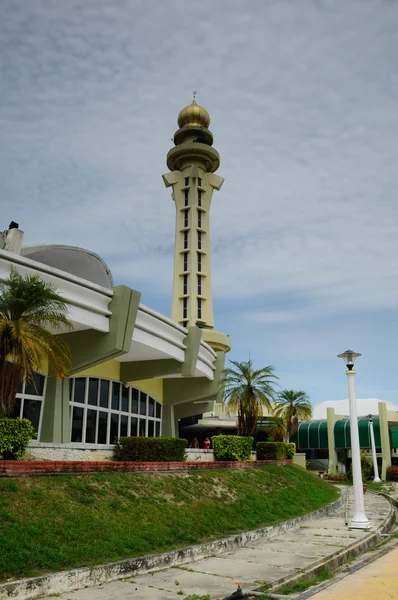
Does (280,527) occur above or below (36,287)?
below

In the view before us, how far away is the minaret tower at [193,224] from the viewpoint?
63.6m

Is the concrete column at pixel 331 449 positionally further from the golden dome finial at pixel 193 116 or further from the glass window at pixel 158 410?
the golden dome finial at pixel 193 116

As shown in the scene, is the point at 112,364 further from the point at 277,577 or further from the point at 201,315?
the point at 201,315

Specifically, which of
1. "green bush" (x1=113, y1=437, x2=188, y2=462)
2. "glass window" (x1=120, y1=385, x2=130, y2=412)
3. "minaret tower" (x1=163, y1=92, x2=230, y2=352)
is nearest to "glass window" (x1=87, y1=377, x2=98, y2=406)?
"glass window" (x1=120, y1=385, x2=130, y2=412)

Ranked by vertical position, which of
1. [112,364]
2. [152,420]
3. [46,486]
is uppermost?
[112,364]

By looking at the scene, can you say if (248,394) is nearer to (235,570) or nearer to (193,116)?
(235,570)

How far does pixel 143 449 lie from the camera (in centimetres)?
1945

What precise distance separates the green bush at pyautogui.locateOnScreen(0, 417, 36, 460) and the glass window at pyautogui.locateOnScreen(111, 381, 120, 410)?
13783 millimetres

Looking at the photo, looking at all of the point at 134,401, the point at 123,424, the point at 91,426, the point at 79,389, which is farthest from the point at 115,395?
the point at 79,389

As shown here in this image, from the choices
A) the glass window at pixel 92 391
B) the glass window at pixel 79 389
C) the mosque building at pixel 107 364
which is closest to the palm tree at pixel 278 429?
the mosque building at pixel 107 364

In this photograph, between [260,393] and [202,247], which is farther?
[202,247]

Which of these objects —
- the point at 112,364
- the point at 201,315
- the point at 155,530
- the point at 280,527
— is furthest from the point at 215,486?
the point at 201,315

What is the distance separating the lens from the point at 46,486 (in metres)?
12.8

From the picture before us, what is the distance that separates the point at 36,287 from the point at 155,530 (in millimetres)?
7950
